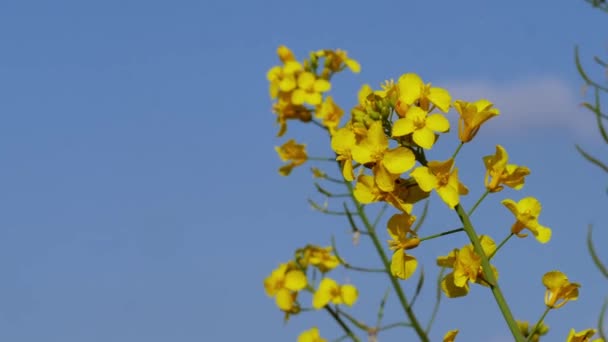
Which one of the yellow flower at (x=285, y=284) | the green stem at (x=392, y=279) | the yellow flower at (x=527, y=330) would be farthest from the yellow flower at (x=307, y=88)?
the yellow flower at (x=527, y=330)

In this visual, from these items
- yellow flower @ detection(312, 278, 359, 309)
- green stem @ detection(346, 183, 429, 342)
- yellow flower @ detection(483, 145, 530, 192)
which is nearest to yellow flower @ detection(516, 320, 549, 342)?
green stem @ detection(346, 183, 429, 342)

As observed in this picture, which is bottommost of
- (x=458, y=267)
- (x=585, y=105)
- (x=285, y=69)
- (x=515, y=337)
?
(x=515, y=337)

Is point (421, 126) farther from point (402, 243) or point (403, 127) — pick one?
point (402, 243)

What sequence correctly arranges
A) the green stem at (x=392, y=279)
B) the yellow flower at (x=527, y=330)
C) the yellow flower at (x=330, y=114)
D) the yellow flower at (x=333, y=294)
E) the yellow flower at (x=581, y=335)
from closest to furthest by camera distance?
the yellow flower at (x=581, y=335), the yellow flower at (x=527, y=330), the green stem at (x=392, y=279), the yellow flower at (x=333, y=294), the yellow flower at (x=330, y=114)

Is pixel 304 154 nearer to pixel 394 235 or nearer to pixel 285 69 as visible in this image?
pixel 285 69

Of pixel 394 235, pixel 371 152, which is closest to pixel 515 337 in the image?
pixel 394 235

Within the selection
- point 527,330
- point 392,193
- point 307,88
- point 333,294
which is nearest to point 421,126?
point 392,193

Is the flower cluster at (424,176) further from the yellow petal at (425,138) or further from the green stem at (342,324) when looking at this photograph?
the green stem at (342,324)
